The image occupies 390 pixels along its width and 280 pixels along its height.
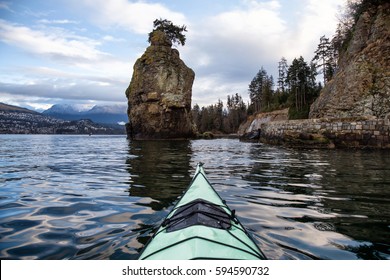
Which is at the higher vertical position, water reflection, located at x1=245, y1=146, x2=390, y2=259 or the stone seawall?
the stone seawall

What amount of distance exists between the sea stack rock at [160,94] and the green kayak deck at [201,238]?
131 feet

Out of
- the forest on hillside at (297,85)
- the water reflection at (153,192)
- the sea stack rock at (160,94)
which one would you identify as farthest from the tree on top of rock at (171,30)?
the water reflection at (153,192)

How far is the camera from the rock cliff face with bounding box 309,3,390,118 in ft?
66.7

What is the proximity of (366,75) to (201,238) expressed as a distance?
23.6 metres

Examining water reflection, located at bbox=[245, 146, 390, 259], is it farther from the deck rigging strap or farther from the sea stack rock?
the sea stack rock

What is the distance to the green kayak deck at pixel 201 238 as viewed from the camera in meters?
2.42

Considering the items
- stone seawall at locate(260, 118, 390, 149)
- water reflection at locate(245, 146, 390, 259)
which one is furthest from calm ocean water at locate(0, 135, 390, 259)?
stone seawall at locate(260, 118, 390, 149)

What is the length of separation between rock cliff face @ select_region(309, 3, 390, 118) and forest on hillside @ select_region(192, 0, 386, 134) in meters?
2.10

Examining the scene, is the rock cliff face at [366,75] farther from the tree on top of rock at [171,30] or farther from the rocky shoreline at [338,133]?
the tree on top of rock at [171,30]

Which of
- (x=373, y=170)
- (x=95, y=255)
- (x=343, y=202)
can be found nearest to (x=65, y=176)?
(x=95, y=255)

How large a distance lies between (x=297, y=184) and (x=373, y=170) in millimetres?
3763

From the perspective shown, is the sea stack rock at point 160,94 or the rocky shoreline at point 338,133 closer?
the rocky shoreline at point 338,133

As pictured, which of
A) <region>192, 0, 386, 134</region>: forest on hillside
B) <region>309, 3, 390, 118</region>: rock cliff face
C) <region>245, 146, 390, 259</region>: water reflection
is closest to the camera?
<region>245, 146, 390, 259</region>: water reflection

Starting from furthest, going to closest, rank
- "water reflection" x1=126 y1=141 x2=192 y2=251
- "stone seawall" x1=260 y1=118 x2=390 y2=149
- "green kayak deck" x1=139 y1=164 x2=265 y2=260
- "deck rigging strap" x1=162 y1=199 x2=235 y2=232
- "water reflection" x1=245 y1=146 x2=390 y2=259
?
"stone seawall" x1=260 y1=118 x2=390 y2=149 < "water reflection" x1=126 y1=141 x2=192 y2=251 < "water reflection" x1=245 y1=146 x2=390 y2=259 < "deck rigging strap" x1=162 y1=199 x2=235 y2=232 < "green kayak deck" x1=139 y1=164 x2=265 y2=260
